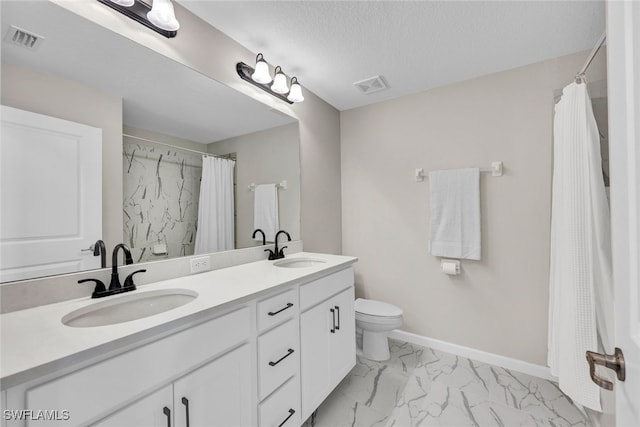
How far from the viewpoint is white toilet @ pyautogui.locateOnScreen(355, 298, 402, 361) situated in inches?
81.4

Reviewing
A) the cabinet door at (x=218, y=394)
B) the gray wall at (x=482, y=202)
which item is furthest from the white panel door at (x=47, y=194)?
the gray wall at (x=482, y=202)

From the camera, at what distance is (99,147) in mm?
1145

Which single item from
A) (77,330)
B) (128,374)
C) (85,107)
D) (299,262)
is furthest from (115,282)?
(299,262)

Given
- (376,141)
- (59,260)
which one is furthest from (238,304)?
(376,141)

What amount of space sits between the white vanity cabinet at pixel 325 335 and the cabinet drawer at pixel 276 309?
9cm

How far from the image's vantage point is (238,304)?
3.51 ft

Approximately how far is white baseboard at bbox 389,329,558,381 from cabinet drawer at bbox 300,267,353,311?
1062 millimetres

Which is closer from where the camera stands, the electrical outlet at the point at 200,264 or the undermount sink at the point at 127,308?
the undermount sink at the point at 127,308

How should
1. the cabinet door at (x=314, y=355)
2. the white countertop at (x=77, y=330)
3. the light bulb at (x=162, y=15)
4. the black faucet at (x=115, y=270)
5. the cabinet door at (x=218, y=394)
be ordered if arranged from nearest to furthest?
the white countertop at (x=77, y=330), the cabinet door at (x=218, y=394), the black faucet at (x=115, y=270), the light bulb at (x=162, y=15), the cabinet door at (x=314, y=355)

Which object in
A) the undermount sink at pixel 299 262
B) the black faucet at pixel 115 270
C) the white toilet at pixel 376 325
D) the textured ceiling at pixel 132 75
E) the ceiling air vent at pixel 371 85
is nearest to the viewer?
the textured ceiling at pixel 132 75

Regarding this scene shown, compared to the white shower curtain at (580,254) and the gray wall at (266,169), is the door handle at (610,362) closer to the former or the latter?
the white shower curtain at (580,254)

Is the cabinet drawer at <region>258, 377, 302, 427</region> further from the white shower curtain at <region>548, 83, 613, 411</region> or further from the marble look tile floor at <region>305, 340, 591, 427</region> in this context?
the white shower curtain at <region>548, 83, 613, 411</region>

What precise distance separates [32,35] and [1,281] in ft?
3.02

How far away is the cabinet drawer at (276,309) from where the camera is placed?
46.3 inches
